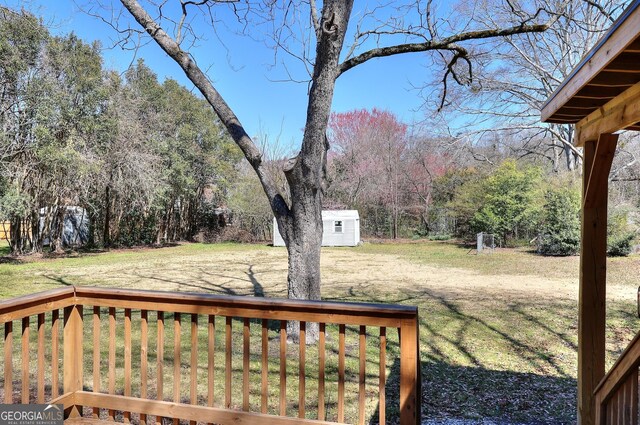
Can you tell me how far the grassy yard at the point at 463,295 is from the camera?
3479mm

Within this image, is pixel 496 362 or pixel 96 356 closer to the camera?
pixel 96 356

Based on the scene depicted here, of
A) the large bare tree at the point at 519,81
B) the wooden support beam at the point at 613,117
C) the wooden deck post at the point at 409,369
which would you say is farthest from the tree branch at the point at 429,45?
the large bare tree at the point at 519,81

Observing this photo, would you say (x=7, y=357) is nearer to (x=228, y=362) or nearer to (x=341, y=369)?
(x=228, y=362)

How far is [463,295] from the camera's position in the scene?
748cm

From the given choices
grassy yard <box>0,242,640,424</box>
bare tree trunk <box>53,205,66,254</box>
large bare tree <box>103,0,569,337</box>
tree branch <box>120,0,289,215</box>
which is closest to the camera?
grassy yard <box>0,242,640,424</box>

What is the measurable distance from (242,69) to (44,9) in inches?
344

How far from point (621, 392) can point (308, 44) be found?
496cm

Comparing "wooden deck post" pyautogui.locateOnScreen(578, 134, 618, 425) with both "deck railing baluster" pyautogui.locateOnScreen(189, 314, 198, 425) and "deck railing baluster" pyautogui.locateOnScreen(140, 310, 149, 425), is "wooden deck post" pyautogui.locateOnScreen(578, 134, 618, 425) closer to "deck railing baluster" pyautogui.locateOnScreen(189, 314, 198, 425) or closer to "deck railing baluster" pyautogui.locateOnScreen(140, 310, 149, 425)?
"deck railing baluster" pyautogui.locateOnScreen(189, 314, 198, 425)

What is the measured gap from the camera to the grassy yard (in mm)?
3479

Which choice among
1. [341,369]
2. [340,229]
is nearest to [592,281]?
[341,369]

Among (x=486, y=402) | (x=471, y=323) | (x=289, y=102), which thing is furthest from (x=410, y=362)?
(x=289, y=102)

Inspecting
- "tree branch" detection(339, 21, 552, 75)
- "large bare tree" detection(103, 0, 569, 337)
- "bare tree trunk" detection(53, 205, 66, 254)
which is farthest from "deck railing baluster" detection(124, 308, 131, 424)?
"bare tree trunk" detection(53, 205, 66, 254)

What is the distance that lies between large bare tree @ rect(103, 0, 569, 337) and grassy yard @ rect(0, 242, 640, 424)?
170cm

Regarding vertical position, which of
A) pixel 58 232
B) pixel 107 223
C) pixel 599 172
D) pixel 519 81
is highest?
pixel 519 81
